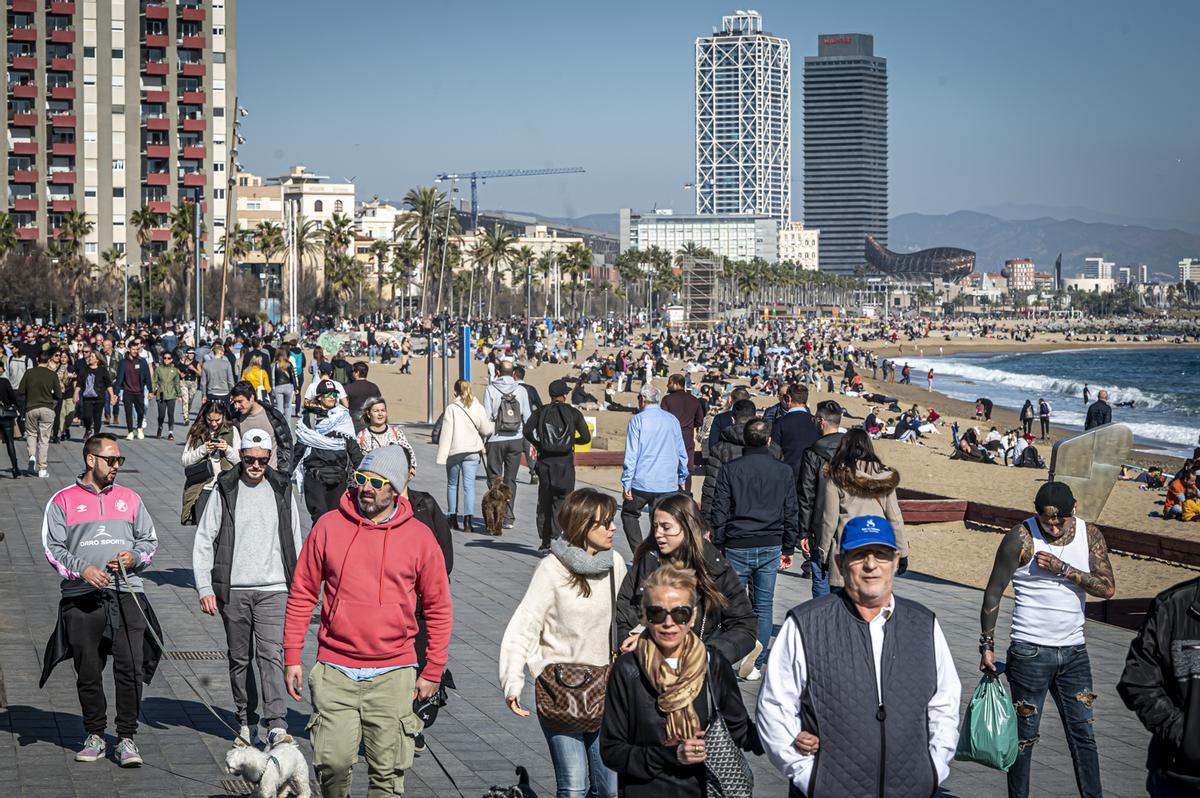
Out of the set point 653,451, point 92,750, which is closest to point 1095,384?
point 653,451

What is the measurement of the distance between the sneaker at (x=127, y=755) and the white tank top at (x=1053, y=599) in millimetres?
4250

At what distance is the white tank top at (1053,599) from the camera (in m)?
6.28

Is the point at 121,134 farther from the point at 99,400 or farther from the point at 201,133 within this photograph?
the point at 99,400

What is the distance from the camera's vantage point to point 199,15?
9275cm

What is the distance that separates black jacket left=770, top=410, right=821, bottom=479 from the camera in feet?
36.5

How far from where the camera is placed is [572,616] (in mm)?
5164

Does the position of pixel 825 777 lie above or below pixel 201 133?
below

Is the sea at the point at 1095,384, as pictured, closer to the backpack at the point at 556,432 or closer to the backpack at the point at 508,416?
the backpack at the point at 508,416

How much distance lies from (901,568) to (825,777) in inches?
169

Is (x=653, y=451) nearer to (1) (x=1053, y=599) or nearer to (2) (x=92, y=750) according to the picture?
(1) (x=1053, y=599)

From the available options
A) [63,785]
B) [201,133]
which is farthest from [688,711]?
[201,133]

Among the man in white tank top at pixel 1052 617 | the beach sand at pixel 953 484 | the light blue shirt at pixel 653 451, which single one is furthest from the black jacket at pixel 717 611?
the beach sand at pixel 953 484

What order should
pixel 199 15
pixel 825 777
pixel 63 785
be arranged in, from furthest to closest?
pixel 199 15
pixel 63 785
pixel 825 777

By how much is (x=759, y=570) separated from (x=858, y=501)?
1027 mm
